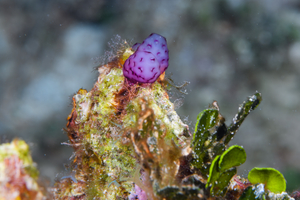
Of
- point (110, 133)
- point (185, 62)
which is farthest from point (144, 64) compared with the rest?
point (185, 62)

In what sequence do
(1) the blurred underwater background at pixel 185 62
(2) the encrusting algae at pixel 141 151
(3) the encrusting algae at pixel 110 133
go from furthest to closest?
1. (1) the blurred underwater background at pixel 185 62
2. (3) the encrusting algae at pixel 110 133
3. (2) the encrusting algae at pixel 141 151

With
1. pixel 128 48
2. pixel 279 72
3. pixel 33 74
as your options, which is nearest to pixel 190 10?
pixel 279 72

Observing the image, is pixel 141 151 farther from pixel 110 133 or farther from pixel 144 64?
pixel 144 64

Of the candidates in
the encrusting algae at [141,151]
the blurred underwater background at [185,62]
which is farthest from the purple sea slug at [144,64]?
the blurred underwater background at [185,62]

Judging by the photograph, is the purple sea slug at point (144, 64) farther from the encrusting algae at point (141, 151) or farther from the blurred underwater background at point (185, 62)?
the blurred underwater background at point (185, 62)

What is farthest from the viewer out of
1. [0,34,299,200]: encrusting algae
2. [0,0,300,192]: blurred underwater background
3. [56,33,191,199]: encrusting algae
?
[0,0,300,192]: blurred underwater background

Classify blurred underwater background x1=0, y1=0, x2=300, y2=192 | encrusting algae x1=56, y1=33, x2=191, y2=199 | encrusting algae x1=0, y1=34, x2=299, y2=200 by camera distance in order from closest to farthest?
encrusting algae x1=0, y1=34, x2=299, y2=200 < encrusting algae x1=56, y1=33, x2=191, y2=199 < blurred underwater background x1=0, y1=0, x2=300, y2=192

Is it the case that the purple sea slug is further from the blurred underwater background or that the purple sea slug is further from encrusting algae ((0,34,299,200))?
the blurred underwater background

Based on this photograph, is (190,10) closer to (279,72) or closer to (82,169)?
(279,72)

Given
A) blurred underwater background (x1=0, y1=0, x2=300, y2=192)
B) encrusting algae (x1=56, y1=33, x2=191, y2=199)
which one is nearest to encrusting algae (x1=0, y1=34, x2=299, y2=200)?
encrusting algae (x1=56, y1=33, x2=191, y2=199)
